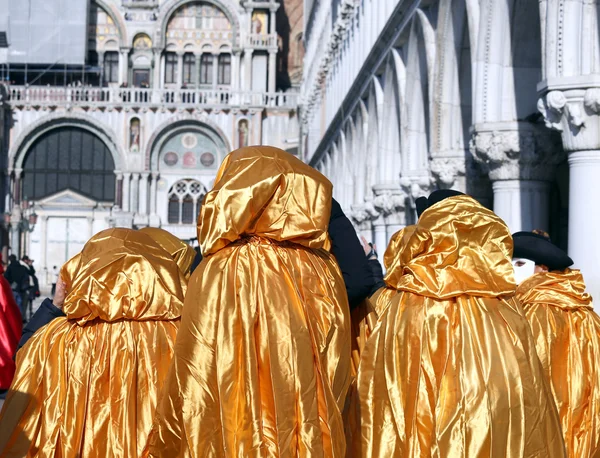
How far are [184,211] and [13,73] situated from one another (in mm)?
9802

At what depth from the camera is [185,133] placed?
137 feet

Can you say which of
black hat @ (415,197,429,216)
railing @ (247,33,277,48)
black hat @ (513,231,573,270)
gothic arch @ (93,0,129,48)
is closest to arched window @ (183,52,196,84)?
gothic arch @ (93,0,129,48)

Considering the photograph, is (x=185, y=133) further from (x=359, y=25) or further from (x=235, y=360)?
(x=235, y=360)

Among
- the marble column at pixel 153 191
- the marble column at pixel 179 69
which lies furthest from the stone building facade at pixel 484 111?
the marble column at pixel 179 69

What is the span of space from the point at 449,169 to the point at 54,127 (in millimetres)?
31002

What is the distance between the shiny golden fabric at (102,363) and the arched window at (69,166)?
1464 inches

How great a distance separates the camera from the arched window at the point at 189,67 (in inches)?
1710

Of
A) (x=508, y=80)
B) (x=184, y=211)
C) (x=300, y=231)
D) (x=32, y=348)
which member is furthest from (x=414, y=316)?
(x=184, y=211)

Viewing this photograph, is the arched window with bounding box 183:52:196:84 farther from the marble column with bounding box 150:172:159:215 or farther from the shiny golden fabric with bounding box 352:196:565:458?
the shiny golden fabric with bounding box 352:196:565:458

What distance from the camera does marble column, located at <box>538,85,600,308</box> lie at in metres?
7.93

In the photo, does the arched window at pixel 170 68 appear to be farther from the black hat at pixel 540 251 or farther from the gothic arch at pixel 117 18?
the black hat at pixel 540 251

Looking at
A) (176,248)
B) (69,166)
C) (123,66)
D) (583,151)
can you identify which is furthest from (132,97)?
(176,248)

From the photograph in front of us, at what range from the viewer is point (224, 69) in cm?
4356

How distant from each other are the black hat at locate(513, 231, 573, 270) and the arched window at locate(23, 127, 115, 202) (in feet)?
122
